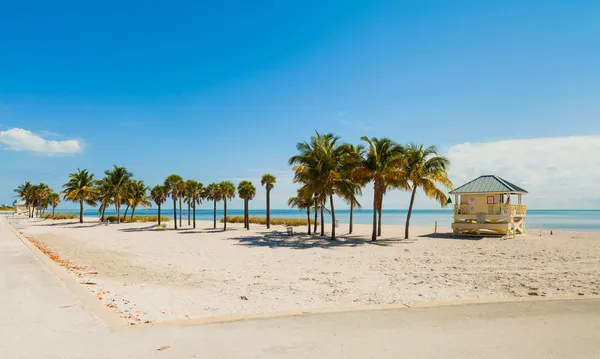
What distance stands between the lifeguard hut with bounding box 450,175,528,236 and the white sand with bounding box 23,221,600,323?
796cm

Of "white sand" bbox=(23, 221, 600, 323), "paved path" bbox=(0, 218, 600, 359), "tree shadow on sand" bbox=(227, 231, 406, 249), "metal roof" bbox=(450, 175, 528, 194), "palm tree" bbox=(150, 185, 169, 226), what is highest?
"metal roof" bbox=(450, 175, 528, 194)

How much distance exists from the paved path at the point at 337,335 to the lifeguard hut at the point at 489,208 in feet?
76.4

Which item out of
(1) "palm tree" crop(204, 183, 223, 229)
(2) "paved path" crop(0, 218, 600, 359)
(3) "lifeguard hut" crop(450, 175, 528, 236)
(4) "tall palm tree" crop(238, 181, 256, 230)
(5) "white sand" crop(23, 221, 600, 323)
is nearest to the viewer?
(2) "paved path" crop(0, 218, 600, 359)

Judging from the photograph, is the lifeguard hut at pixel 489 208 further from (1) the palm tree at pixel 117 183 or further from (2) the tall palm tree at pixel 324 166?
(1) the palm tree at pixel 117 183

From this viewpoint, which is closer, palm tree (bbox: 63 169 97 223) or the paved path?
the paved path

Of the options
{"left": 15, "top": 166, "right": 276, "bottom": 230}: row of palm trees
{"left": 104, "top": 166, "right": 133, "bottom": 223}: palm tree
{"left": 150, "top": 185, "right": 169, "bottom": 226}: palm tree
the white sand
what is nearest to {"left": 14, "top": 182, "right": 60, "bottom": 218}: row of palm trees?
{"left": 15, "top": 166, "right": 276, "bottom": 230}: row of palm trees

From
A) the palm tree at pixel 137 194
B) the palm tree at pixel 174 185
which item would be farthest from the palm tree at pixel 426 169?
the palm tree at pixel 137 194

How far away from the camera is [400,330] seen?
576cm

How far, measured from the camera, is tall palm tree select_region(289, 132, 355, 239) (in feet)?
88.0

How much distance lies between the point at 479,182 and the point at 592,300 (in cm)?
2531

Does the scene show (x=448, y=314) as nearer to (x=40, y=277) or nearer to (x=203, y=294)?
(x=203, y=294)

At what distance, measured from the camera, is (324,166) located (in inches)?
1064

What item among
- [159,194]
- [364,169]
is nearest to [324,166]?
[364,169]

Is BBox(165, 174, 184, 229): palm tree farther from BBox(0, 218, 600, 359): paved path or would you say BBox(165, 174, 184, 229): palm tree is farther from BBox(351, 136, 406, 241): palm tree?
BBox(0, 218, 600, 359): paved path
